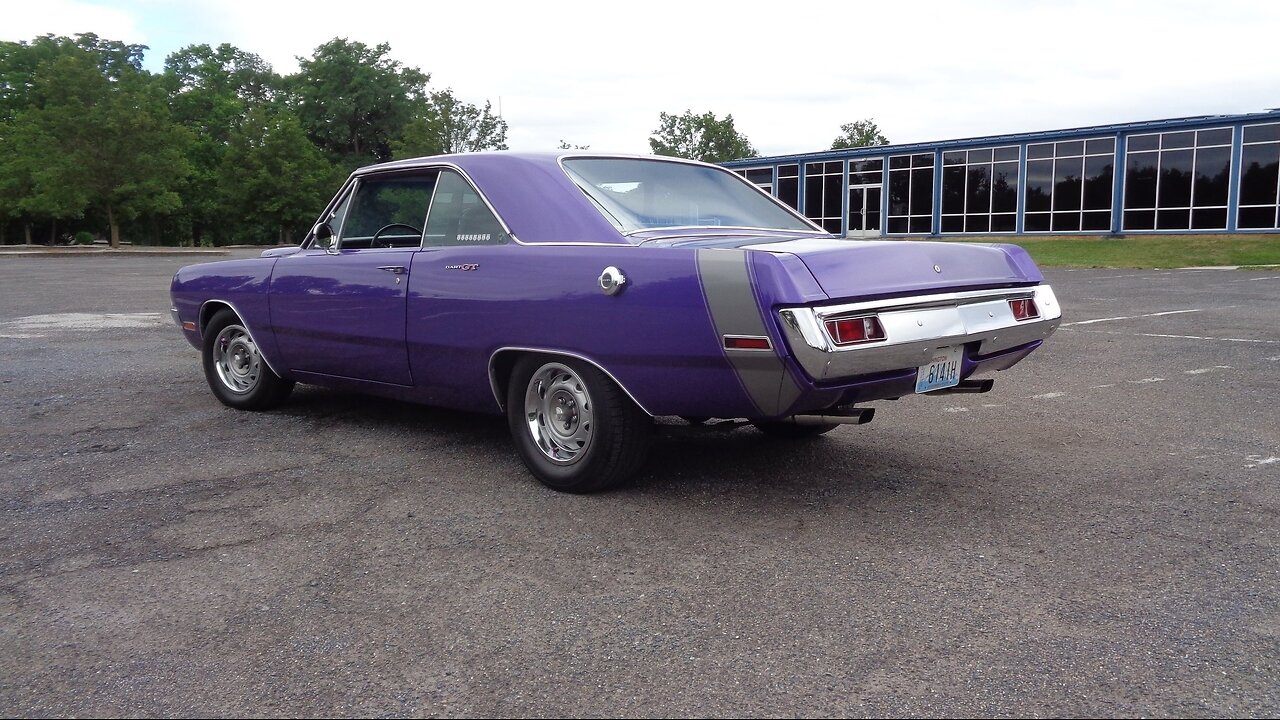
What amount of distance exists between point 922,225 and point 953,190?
192 centimetres

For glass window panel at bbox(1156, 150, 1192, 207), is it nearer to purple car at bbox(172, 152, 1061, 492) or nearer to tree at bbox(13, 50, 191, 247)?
purple car at bbox(172, 152, 1061, 492)

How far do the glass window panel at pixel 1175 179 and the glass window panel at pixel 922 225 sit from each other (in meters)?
9.05

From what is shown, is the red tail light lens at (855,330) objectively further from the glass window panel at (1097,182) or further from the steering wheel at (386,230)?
the glass window panel at (1097,182)

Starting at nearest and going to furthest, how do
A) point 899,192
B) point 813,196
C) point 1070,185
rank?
point 1070,185
point 899,192
point 813,196

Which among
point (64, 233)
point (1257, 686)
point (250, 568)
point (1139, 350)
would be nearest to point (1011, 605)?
point (1257, 686)

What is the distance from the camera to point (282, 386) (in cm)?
623

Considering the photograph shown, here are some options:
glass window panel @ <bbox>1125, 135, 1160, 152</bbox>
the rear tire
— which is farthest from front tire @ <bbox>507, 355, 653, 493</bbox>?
glass window panel @ <bbox>1125, 135, 1160, 152</bbox>

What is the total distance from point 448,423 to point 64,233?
220ft

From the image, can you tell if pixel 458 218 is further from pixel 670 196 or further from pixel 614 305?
pixel 614 305

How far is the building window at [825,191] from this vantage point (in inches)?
1769

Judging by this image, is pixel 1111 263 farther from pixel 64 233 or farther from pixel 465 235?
pixel 64 233

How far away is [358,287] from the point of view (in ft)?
17.1

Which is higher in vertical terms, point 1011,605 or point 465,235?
point 465,235

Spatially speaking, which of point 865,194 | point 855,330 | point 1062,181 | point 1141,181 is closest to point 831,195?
point 865,194
